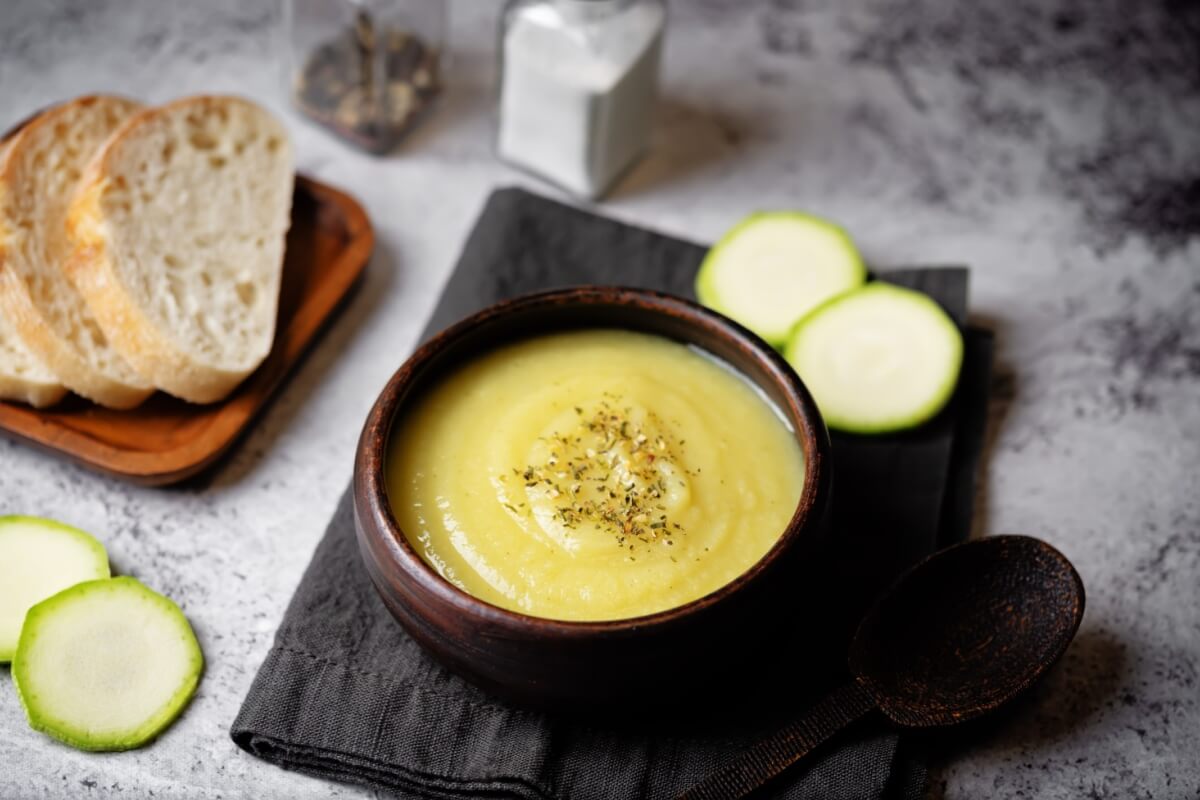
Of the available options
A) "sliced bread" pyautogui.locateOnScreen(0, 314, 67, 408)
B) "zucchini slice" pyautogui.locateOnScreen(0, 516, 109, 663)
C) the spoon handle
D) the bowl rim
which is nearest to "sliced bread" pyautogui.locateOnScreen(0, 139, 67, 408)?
"sliced bread" pyautogui.locateOnScreen(0, 314, 67, 408)

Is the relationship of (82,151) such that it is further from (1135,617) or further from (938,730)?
(1135,617)

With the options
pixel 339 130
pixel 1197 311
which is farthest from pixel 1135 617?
pixel 339 130

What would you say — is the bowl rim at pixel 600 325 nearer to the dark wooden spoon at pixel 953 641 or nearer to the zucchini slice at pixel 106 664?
the dark wooden spoon at pixel 953 641

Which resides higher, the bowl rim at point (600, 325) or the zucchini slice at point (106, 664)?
the bowl rim at point (600, 325)

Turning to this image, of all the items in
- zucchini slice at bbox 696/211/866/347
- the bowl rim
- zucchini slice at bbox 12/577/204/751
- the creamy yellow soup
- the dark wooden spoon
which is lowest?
zucchini slice at bbox 12/577/204/751

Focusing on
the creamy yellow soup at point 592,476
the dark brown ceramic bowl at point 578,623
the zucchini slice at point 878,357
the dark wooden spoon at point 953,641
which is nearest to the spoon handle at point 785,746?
the dark wooden spoon at point 953,641

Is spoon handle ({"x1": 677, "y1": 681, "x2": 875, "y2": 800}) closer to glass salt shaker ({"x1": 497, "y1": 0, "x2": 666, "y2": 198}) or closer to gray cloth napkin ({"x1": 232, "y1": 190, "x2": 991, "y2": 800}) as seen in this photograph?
gray cloth napkin ({"x1": 232, "y1": 190, "x2": 991, "y2": 800})

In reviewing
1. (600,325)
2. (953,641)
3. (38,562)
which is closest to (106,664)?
(38,562)
